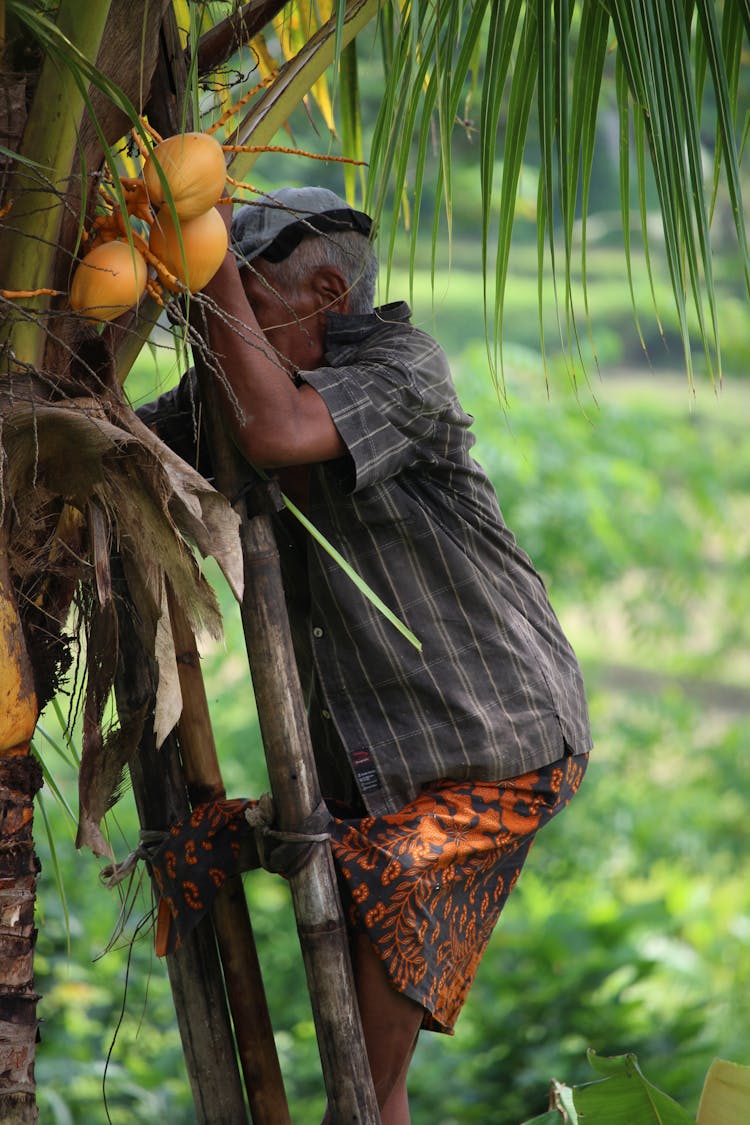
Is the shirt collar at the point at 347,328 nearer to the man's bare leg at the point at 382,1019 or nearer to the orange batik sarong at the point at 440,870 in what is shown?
the orange batik sarong at the point at 440,870

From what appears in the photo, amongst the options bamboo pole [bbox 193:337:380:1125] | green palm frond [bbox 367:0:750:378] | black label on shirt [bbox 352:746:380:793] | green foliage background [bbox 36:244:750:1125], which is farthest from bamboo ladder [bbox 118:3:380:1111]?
green foliage background [bbox 36:244:750:1125]

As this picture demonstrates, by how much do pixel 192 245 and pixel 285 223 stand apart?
310 mm

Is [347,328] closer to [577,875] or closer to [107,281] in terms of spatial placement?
[107,281]

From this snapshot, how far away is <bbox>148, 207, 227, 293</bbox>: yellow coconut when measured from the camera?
3.67 feet

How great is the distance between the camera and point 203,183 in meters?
1.09

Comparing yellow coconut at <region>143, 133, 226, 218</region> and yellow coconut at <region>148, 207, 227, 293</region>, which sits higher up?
yellow coconut at <region>143, 133, 226, 218</region>

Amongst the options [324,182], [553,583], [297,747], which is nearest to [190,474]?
[297,747]

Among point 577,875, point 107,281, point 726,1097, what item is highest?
point 107,281

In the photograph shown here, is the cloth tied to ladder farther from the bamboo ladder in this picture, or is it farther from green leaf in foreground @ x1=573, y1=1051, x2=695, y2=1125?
green leaf in foreground @ x1=573, y1=1051, x2=695, y2=1125

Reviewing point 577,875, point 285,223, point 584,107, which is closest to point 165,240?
point 285,223

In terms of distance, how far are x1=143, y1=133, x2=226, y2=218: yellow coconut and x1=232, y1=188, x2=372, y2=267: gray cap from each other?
283 millimetres

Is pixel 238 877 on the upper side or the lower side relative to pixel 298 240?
lower

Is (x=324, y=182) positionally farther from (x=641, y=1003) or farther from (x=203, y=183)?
(x=203, y=183)

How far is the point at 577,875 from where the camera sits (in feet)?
14.7
